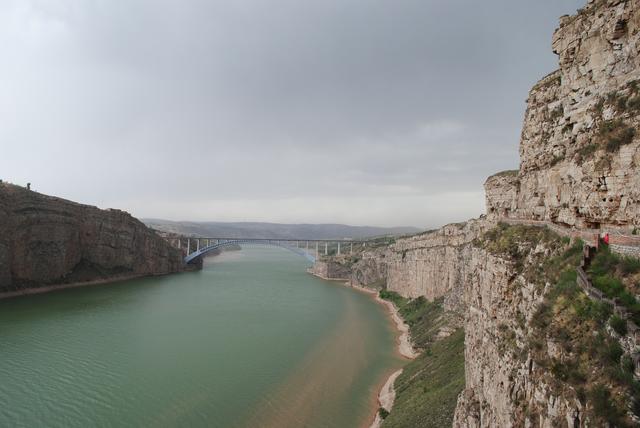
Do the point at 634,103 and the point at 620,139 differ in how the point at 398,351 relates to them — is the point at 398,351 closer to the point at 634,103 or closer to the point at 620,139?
the point at 620,139

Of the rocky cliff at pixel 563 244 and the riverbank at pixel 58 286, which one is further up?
the rocky cliff at pixel 563 244

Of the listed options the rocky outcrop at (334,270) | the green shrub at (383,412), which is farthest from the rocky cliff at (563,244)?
the rocky outcrop at (334,270)

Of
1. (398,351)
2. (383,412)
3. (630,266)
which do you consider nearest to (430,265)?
(398,351)

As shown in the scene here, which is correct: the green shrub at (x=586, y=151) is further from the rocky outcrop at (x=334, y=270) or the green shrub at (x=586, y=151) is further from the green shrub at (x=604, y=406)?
the rocky outcrop at (x=334, y=270)

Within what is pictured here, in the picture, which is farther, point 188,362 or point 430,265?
point 430,265

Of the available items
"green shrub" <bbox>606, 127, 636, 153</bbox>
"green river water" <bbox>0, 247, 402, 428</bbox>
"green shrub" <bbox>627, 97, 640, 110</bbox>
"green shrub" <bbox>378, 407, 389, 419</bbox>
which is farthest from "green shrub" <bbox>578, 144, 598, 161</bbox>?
"green river water" <bbox>0, 247, 402, 428</bbox>

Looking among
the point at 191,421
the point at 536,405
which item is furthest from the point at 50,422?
the point at 536,405

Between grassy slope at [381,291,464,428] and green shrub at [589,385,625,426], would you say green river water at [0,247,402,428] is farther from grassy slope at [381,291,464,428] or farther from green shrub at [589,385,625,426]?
green shrub at [589,385,625,426]
